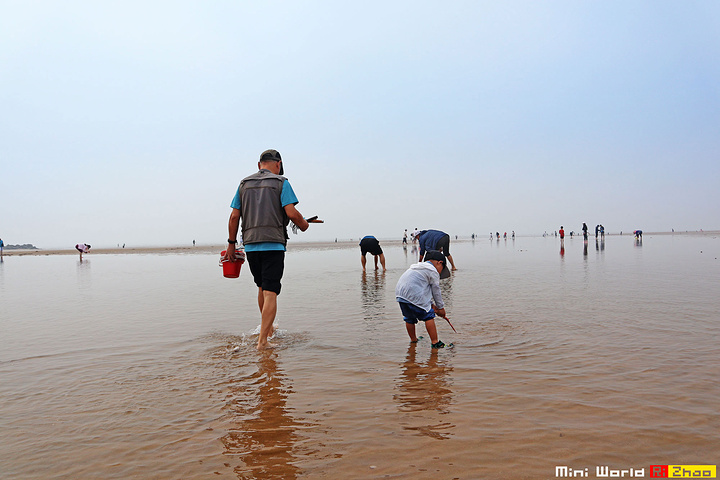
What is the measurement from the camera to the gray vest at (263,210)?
517cm

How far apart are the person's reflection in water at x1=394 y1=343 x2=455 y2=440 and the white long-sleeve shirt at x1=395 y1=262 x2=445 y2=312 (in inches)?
30.0

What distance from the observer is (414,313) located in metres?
5.34

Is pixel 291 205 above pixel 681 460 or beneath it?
above

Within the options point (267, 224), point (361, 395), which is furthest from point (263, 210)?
point (361, 395)

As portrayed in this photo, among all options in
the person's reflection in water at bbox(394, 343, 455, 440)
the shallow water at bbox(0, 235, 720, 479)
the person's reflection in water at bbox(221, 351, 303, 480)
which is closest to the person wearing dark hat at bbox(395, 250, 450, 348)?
the shallow water at bbox(0, 235, 720, 479)

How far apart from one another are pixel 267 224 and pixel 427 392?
8.91 feet

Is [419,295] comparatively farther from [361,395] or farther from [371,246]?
[371,246]

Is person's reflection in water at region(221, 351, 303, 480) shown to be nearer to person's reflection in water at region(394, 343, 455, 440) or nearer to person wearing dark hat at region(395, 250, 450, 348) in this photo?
person's reflection in water at region(394, 343, 455, 440)

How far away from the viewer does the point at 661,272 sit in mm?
12844

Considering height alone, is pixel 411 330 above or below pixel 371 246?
below

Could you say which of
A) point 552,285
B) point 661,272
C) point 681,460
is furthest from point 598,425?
point 661,272

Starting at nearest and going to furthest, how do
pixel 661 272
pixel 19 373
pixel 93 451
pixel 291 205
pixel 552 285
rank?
pixel 93 451 < pixel 19 373 < pixel 291 205 < pixel 552 285 < pixel 661 272

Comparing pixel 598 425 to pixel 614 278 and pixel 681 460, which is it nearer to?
pixel 681 460

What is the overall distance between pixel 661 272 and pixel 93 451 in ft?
48.0
